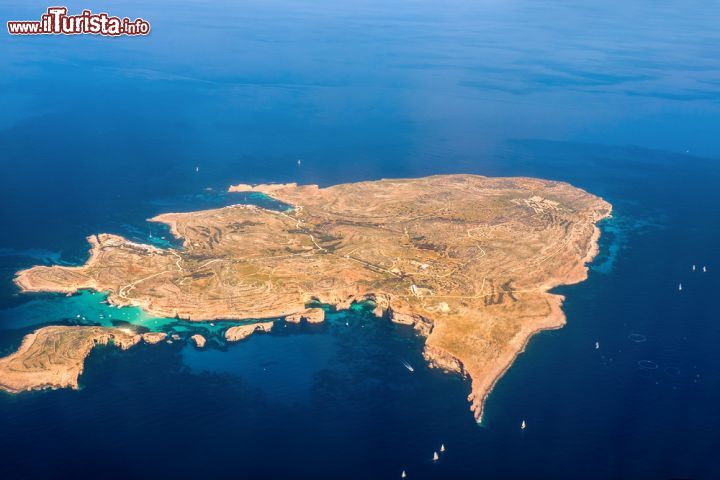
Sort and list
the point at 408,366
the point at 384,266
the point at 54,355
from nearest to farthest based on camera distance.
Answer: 1. the point at 54,355
2. the point at 408,366
3. the point at 384,266

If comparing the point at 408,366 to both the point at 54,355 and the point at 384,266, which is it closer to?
the point at 384,266

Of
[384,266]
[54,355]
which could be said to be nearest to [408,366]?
[384,266]

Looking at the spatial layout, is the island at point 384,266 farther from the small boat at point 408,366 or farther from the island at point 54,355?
the small boat at point 408,366

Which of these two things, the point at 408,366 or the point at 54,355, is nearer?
the point at 54,355

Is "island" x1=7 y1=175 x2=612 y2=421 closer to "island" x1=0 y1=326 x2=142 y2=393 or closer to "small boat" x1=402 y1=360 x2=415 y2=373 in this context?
"island" x1=0 y1=326 x2=142 y2=393

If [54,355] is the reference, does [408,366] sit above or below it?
above

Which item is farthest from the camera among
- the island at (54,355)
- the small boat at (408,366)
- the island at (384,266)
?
the island at (384,266)

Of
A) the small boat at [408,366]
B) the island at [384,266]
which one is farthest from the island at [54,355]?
the small boat at [408,366]

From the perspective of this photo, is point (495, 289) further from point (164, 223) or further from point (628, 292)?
point (164, 223)

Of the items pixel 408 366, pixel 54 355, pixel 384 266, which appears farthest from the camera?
pixel 384 266

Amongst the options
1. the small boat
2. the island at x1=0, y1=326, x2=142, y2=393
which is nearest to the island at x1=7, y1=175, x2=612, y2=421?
the island at x1=0, y1=326, x2=142, y2=393
